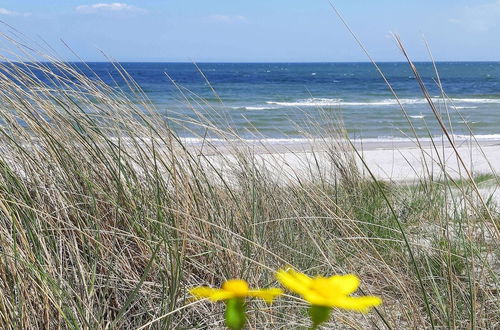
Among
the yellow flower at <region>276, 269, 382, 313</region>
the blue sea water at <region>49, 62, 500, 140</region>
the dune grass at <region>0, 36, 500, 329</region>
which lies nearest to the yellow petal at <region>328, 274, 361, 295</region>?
the yellow flower at <region>276, 269, 382, 313</region>

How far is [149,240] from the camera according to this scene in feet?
4.49

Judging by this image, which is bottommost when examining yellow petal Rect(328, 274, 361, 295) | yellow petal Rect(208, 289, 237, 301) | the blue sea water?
the blue sea water

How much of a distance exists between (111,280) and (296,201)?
87 centimetres

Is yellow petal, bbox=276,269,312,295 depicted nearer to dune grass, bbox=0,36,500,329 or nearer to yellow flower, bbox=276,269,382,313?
yellow flower, bbox=276,269,382,313

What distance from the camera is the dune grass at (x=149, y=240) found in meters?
1.33

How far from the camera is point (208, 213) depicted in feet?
6.00

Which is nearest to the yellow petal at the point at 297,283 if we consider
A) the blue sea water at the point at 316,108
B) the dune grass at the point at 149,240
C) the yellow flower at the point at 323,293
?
the yellow flower at the point at 323,293

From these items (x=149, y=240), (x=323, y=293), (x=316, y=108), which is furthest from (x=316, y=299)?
(x=316, y=108)

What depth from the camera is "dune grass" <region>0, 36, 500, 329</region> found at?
1.33 meters

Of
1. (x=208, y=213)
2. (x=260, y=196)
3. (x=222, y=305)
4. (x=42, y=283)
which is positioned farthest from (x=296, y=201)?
(x=42, y=283)

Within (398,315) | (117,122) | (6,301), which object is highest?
(117,122)

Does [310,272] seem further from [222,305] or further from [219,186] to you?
[219,186]

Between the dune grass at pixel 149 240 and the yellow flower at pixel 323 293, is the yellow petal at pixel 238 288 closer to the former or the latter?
the yellow flower at pixel 323 293

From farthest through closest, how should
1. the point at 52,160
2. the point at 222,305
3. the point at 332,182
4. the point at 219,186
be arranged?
the point at 332,182 → the point at 219,186 → the point at 52,160 → the point at 222,305
